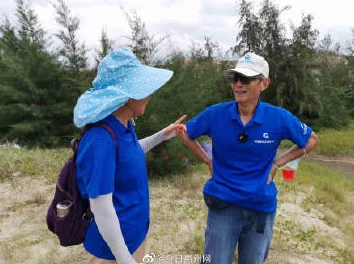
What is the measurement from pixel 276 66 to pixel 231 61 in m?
1.68

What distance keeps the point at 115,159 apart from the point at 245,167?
94 cm

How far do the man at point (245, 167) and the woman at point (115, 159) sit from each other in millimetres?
578

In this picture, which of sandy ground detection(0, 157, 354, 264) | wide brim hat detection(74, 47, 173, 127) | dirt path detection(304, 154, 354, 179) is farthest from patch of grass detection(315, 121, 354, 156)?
wide brim hat detection(74, 47, 173, 127)

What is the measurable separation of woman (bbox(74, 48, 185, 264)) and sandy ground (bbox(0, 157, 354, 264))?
1.98 m

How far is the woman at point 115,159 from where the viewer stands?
1.52m

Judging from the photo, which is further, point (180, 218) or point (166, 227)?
point (180, 218)

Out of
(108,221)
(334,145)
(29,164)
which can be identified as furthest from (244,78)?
(334,145)

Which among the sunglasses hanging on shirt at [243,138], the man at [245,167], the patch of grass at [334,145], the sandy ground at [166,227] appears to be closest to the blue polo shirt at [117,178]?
the man at [245,167]

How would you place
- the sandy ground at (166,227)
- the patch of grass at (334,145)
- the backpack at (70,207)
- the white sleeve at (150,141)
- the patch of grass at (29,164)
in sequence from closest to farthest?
the backpack at (70,207)
the white sleeve at (150,141)
the sandy ground at (166,227)
the patch of grass at (29,164)
the patch of grass at (334,145)

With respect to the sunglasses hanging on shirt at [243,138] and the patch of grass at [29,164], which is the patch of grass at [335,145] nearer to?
the patch of grass at [29,164]

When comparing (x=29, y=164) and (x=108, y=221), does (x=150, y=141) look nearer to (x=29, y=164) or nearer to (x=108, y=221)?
(x=108, y=221)

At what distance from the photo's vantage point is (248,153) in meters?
2.28

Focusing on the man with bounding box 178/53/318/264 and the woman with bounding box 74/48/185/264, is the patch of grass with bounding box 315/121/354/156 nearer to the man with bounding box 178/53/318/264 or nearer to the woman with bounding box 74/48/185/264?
the man with bounding box 178/53/318/264

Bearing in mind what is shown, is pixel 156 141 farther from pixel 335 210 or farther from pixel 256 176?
pixel 335 210
